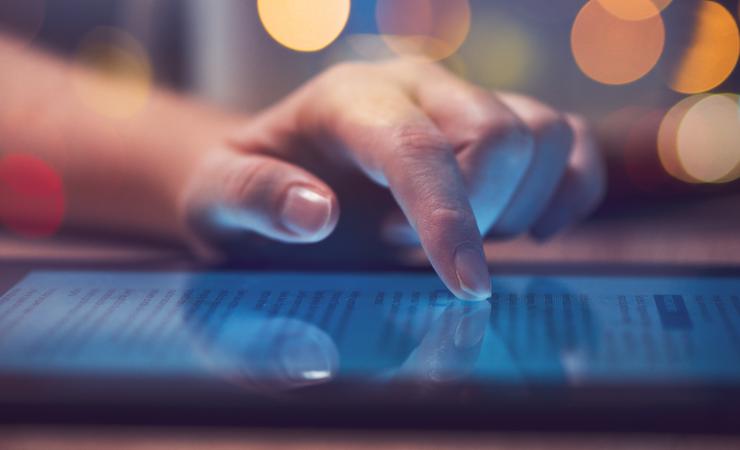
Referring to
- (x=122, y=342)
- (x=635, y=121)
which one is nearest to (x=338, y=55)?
(x=635, y=121)

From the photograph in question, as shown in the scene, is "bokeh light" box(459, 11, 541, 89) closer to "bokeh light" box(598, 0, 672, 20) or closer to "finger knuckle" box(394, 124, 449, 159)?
"bokeh light" box(598, 0, 672, 20)

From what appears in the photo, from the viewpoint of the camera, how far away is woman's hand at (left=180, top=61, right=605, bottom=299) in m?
0.49

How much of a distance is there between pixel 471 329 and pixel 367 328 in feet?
0.18

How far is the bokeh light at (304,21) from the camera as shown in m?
1.33

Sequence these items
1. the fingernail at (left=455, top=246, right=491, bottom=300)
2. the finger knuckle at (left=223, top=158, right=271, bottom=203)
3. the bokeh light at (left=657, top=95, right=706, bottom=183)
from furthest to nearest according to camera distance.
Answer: the bokeh light at (left=657, top=95, right=706, bottom=183), the finger knuckle at (left=223, top=158, right=271, bottom=203), the fingernail at (left=455, top=246, right=491, bottom=300)

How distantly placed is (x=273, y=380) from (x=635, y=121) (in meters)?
1.11

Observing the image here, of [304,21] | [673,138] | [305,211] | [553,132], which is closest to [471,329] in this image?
[305,211]

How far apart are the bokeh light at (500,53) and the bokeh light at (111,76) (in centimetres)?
65

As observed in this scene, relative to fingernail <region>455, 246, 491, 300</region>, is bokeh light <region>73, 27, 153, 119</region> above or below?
below

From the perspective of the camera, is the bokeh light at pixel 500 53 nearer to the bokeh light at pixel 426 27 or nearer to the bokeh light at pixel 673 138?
the bokeh light at pixel 426 27

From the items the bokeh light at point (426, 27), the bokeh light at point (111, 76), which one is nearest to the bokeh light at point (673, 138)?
the bokeh light at point (426, 27)

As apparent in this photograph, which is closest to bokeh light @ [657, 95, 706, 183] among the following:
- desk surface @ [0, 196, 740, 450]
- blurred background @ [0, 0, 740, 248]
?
blurred background @ [0, 0, 740, 248]

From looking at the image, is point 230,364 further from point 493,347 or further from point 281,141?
point 281,141

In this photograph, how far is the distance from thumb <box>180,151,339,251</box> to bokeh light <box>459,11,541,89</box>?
904 millimetres
